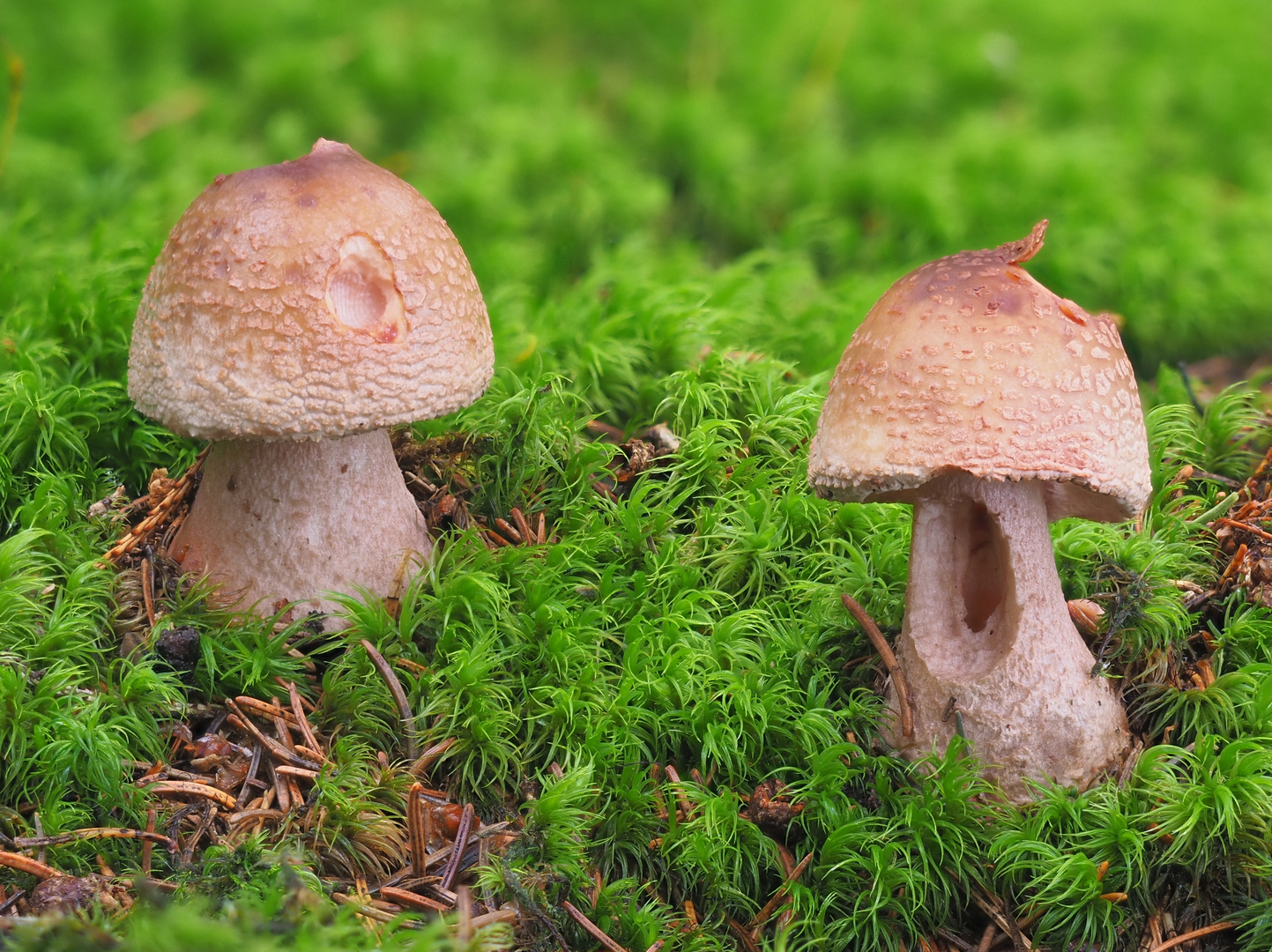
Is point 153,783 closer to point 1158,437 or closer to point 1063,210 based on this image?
point 1158,437

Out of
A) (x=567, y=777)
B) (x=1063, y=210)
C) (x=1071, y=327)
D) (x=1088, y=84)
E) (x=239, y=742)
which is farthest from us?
(x=1088, y=84)

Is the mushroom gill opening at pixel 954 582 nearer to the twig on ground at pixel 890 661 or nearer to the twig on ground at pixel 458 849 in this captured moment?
the twig on ground at pixel 890 661

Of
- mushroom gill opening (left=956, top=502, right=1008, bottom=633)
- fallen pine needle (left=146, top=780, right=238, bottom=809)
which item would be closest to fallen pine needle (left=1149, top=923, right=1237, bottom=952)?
mushroom gill opening (left=956, top=502, right=1008, bottom=633)

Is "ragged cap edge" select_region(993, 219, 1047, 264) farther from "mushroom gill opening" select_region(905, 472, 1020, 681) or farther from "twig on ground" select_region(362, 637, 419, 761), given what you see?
"twig on ground" select_region(362, 637, 419, 761)

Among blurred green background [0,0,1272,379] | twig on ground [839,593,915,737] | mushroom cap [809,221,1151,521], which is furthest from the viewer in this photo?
blurred green background [0,0,1272,379]

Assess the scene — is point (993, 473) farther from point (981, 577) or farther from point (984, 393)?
point (981, 577)

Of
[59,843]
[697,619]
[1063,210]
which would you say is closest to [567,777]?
[697,619]
